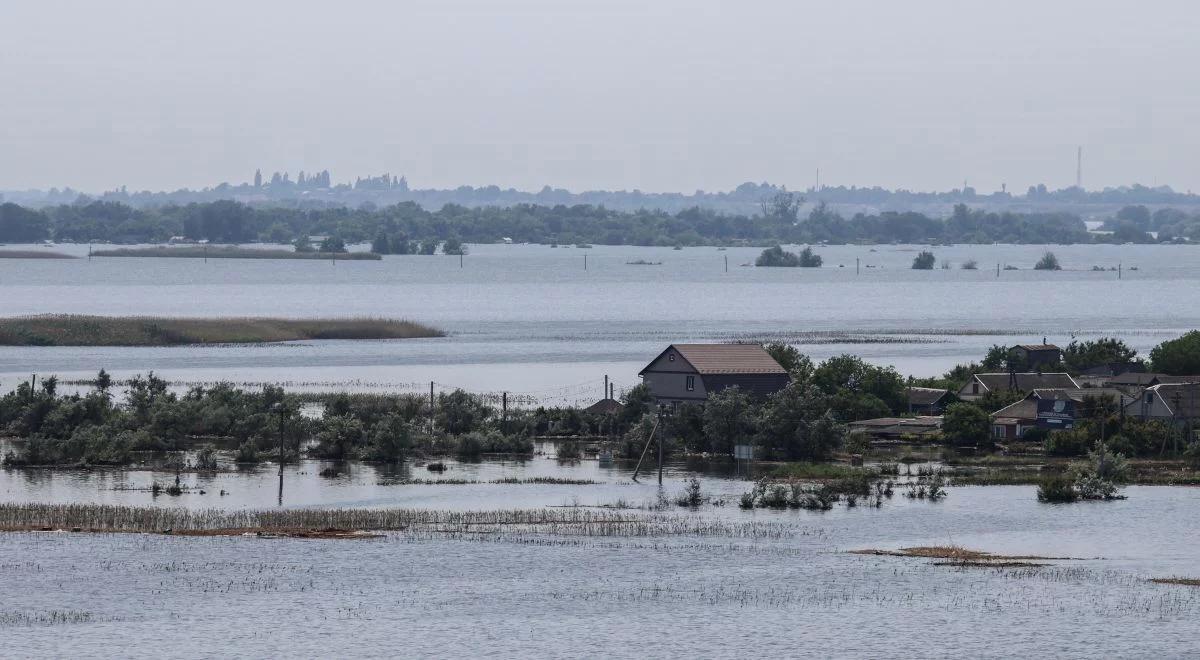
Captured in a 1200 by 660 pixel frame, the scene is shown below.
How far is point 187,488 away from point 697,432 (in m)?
20.4

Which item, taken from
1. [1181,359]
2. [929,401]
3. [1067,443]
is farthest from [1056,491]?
[1181,359]

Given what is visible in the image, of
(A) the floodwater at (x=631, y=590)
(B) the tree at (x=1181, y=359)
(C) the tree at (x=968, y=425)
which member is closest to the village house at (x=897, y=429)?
(C) the tree at (x=968, y=425)

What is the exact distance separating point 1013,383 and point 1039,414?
19.6 feet

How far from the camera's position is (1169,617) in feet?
135

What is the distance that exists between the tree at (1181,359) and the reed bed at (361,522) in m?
36.6

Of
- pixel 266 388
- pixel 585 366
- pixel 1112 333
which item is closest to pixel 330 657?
pixel 266 388

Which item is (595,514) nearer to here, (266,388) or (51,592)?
(51,592)

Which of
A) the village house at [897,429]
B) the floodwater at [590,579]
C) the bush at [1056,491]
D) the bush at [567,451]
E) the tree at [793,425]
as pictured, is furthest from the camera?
the village house at [897,429]

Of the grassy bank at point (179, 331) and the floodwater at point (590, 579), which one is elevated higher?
the grassy bank at point (179, 331)

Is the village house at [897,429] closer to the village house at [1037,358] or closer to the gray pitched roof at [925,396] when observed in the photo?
the gray pitched roof at [925,396]

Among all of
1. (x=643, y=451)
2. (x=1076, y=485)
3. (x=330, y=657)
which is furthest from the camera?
(x=643, y=451)

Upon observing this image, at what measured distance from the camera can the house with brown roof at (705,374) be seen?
72750 mm

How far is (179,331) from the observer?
124 meters

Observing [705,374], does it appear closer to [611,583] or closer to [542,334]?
[611,583]
